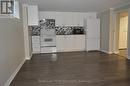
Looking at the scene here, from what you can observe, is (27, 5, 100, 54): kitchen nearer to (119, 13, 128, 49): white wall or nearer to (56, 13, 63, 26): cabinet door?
(56, 13, 63, 26): cabinet door

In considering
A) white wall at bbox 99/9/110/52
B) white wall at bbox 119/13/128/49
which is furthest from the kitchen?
white wall at bbox 119/13/128/49

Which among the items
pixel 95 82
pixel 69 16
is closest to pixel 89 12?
pixel 69 16

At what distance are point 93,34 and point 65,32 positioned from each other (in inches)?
59.9

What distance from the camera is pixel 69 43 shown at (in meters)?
7.68

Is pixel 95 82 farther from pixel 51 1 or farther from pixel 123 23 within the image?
pixel 123 23

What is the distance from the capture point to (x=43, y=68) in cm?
464

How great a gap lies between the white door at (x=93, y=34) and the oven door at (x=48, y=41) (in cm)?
180

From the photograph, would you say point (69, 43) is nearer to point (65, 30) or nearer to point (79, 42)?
point (79, 42)

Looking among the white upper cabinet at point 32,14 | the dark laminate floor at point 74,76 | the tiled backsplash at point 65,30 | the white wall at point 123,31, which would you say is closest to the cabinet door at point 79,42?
the tiled backsplash at point 65,30

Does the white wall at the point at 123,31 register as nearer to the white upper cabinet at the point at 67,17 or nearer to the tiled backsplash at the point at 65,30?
the white upper cabinet at the point at 67,17

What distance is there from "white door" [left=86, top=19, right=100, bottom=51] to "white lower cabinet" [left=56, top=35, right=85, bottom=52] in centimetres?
31

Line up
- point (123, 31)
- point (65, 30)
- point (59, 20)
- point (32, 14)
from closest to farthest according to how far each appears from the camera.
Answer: point (32, 14) → point (59, 20) → point (65, 30) → point (123, 31)

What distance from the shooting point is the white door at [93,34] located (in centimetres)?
→ 765

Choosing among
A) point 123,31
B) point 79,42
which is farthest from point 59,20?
point 123,31
